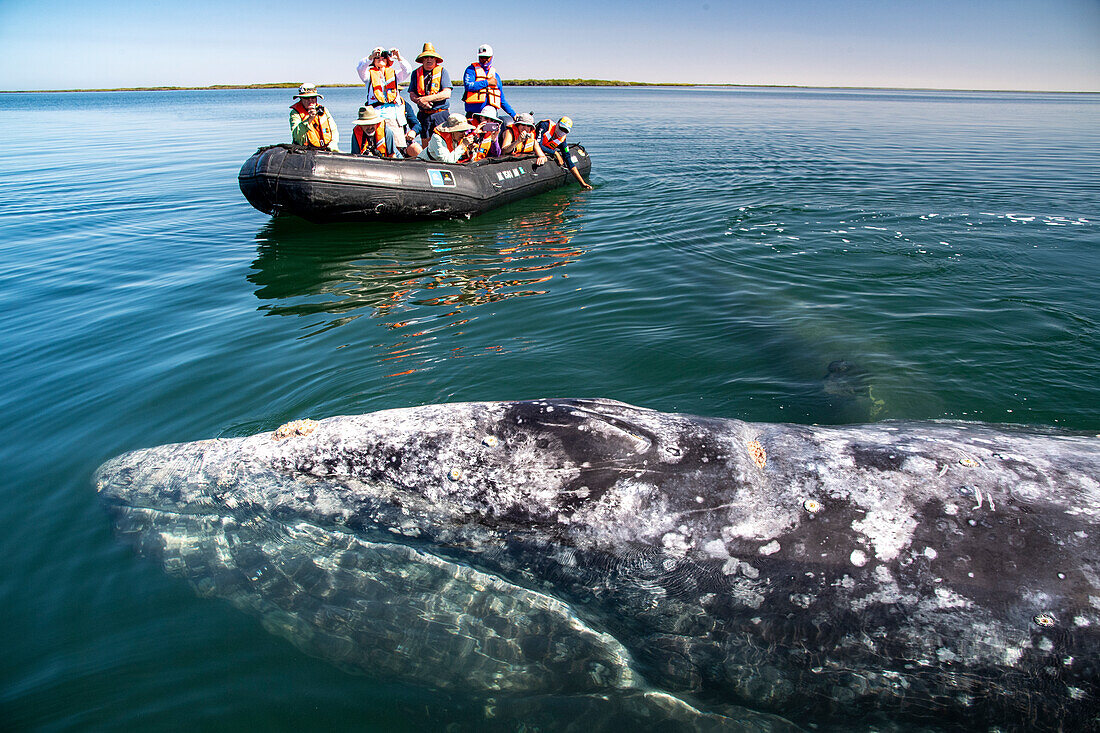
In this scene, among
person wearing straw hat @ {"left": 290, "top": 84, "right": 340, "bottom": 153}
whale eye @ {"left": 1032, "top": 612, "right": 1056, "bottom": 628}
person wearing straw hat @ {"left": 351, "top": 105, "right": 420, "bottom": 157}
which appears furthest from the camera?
person wearing straw hat @ {"left": 351, "top": 105, "right": 420, "bottom": 157}

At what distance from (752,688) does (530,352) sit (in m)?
5.39

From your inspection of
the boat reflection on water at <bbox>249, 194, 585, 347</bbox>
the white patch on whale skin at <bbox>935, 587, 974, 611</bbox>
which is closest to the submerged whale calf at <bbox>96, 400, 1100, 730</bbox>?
the white patch on whale skin at <bbox>935, 587, 974, 611</bbox>

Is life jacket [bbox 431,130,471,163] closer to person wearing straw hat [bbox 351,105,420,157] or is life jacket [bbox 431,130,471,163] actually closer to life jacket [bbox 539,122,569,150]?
person wearing straw hat [bbox 351,105,420,157]

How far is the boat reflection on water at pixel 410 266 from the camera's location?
1035 centimetres

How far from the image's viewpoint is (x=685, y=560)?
3.51 m

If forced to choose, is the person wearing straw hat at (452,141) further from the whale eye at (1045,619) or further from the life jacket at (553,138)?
the whale eye at (1045,619)

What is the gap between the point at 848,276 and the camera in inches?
432

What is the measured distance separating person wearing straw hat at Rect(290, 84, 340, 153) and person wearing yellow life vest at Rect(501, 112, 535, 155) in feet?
19.9

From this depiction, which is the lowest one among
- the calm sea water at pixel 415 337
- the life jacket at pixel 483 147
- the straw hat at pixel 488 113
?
the calm sea water at pixel 415 337

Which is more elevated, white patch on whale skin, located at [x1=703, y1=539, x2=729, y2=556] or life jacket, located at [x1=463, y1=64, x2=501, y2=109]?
life jacket, located at [x1=463, y1=64, x2=501, y2=109]

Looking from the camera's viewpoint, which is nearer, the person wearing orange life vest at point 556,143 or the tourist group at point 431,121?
the tourist group at point 431,121

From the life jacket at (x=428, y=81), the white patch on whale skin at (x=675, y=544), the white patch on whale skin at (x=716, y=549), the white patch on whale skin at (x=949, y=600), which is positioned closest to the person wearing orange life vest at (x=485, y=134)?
the life jacket at (x=428, y=81)

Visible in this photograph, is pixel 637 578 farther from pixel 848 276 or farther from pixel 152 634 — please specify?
pixel 848 276

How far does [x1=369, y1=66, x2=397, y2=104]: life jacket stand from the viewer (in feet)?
53.7
